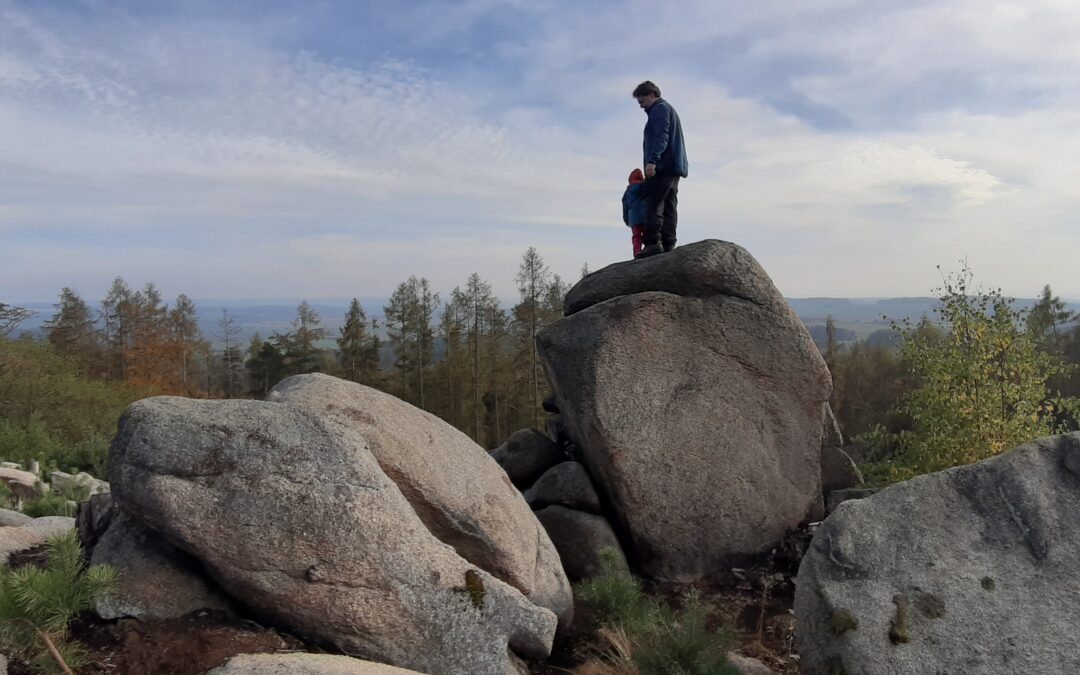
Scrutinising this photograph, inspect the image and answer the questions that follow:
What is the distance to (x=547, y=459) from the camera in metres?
13.4

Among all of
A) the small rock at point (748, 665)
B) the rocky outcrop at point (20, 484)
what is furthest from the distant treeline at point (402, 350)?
the small rock at point (748, 665)

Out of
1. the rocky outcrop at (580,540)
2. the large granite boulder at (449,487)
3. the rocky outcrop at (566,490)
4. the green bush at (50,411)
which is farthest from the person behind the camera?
the green bush at (50,411)

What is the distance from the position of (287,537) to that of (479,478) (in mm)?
2917

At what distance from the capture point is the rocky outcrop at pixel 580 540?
36.6ft

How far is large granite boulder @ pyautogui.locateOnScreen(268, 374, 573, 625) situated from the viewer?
8.20 meters

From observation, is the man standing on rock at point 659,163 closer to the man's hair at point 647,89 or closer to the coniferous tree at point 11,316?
the man's hair at point 647,89

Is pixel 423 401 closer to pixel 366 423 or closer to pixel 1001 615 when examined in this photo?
pixel 366 423

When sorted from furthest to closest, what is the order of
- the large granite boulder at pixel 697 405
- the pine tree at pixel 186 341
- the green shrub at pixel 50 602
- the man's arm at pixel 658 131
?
the pine tree at pixel 186 341 < the man's arm at pixel 658 131 < the large granite boulder at pixel 697 405 < the green shrub at pixel 50 602

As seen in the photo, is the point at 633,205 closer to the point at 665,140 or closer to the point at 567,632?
the point at 665,140

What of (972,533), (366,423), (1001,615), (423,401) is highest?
(366,423)

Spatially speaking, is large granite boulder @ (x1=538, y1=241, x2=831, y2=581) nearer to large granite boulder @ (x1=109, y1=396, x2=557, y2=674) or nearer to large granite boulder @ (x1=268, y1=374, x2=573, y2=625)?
large granite boulder @ (x1=268, y1=374, x2=573, y2=625)

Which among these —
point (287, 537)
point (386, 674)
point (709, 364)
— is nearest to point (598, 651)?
point (386, 674)

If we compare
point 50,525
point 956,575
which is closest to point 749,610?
point 956,575

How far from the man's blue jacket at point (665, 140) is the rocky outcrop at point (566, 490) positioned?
540 centimetres
